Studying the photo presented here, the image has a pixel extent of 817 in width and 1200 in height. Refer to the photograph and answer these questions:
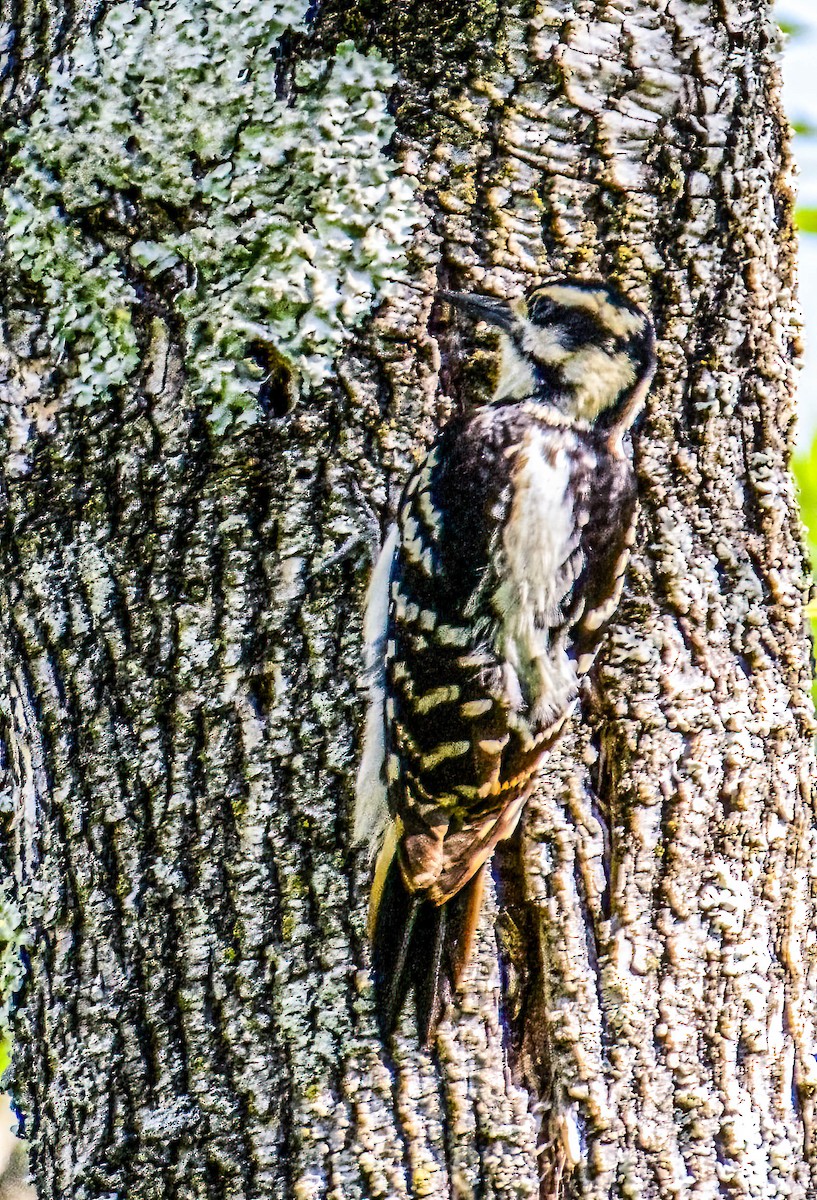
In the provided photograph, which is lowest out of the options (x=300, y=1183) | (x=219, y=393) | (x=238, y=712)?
(x=300, y=1183)

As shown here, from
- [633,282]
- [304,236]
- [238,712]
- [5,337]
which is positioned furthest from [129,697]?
[633,282]

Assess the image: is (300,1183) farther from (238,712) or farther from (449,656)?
(449,656)

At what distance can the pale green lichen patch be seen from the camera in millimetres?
1388

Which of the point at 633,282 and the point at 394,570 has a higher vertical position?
the point at 633,282

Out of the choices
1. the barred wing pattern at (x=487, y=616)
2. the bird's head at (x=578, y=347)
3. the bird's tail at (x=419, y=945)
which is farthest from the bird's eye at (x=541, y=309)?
the bird's tail at (x=419, y=945)

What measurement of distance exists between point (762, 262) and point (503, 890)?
39.0 inches

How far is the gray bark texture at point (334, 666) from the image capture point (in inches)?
54.6

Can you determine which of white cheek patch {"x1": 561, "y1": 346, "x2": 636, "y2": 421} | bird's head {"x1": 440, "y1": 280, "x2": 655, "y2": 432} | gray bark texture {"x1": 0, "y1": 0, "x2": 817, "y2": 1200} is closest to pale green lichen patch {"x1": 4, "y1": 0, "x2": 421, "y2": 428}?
gray bark texture {"x1": 0, "y1": 0, "x2": 817, "y2": 1200}

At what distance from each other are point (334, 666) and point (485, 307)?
524 mm

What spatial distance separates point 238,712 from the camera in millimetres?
1411

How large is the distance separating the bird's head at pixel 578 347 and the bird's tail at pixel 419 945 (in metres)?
0.70

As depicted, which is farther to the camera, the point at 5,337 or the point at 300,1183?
the point at 5,337

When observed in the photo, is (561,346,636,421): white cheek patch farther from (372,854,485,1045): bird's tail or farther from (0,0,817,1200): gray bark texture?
(372,854,485,1045): bird's tail

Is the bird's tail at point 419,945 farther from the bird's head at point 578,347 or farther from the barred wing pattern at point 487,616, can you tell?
the bird's head at point 578,347
